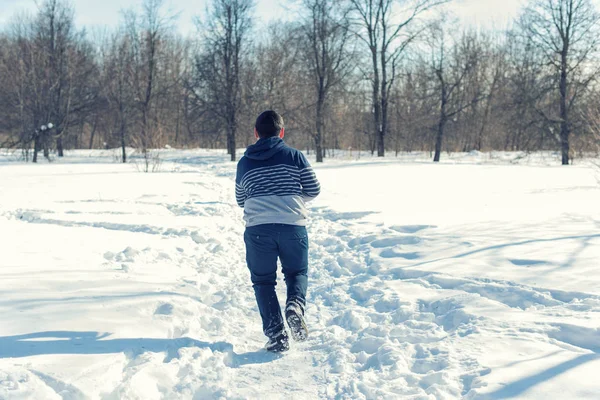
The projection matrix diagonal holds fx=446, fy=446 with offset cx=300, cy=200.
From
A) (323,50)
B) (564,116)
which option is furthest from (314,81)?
(564,116)

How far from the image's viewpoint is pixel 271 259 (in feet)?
11.2

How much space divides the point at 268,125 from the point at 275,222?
0.77 metres

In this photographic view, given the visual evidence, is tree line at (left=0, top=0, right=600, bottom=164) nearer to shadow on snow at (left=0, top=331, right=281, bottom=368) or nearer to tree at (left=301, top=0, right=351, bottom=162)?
tree at (left=301, top=0, right=351, bottom=162)

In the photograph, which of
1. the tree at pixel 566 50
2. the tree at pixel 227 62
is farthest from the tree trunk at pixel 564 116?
the tree at pixel 227 62

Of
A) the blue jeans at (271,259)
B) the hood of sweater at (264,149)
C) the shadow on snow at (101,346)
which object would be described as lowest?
the shadow on snow at (101,346)

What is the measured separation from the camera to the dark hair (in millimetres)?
3496

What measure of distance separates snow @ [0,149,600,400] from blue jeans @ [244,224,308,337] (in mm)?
304

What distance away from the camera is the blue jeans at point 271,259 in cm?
338

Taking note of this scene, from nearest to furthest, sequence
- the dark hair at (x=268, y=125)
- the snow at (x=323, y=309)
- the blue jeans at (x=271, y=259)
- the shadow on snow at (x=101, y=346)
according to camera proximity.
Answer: the snow at (x=323, y=309)
the shadow on snow at (x=101, y=346)
the blue jeans at (x=271, y=259)
the dark hair at (x=268, y=125)

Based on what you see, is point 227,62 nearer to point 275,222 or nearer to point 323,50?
point 323,50

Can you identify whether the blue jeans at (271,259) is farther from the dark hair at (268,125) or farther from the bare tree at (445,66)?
the bare tree at (445,66)

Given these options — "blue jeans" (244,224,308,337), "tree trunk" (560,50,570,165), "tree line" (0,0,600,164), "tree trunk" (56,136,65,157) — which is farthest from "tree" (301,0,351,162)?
"blue jeans" (244,224,308,337)

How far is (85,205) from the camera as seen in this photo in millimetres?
9547

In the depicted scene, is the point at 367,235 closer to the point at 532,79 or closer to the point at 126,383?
the point at 126,383
